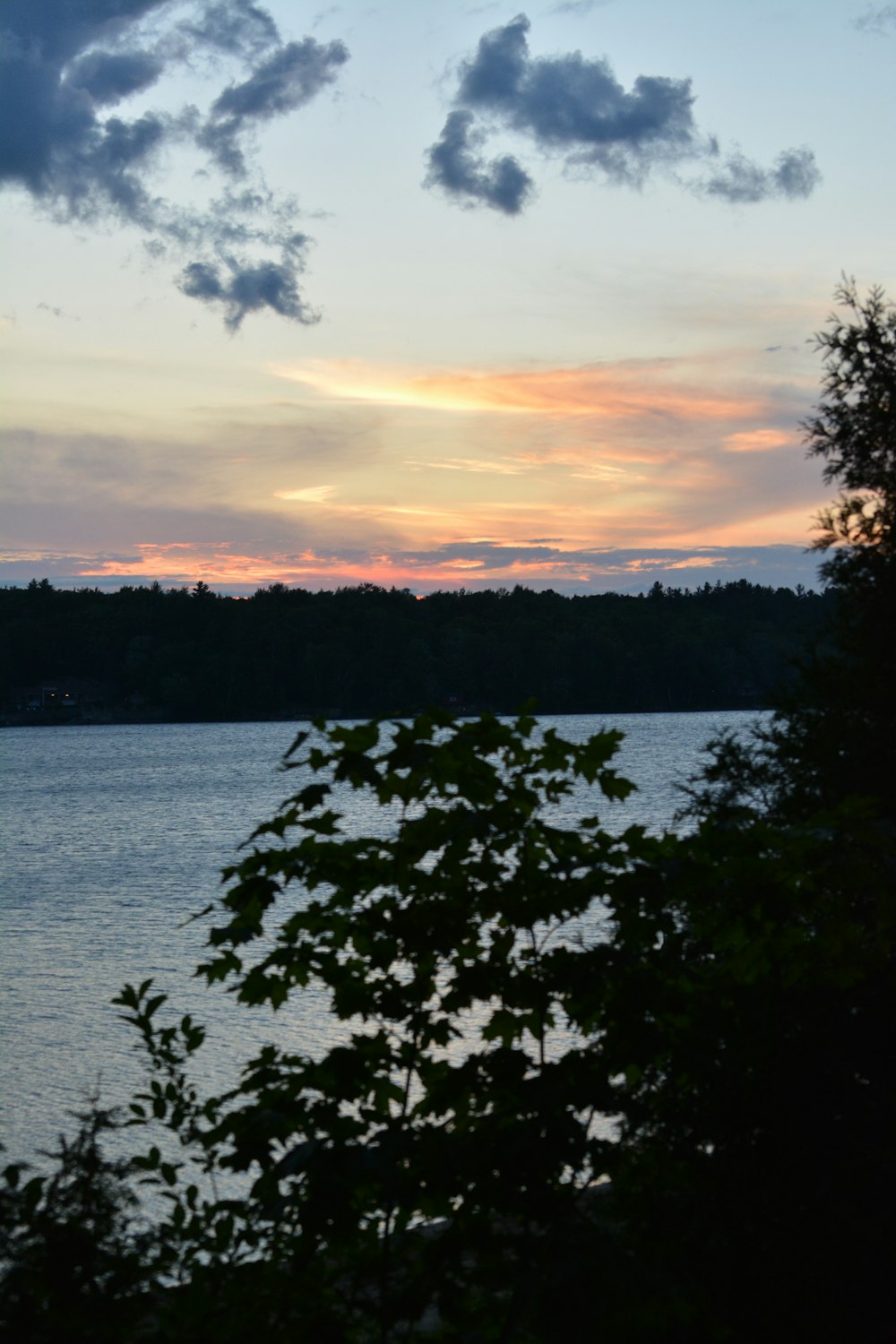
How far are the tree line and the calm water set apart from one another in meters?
38.3

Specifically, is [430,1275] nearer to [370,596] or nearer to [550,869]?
[550,869]

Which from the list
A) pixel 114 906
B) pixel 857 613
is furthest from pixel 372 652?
pixel 857 613

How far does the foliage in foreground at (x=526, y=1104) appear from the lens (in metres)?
3.78

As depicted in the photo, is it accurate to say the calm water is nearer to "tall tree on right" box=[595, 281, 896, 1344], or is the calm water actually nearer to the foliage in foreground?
the foliage in foreground

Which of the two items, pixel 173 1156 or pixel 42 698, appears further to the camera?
pixel 42 698

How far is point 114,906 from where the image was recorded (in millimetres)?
40156

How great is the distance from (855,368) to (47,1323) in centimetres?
679

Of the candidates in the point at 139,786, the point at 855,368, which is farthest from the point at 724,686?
the point at 855,368

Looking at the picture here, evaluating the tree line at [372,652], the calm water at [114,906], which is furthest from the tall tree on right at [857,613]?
the tree line at [372,652]

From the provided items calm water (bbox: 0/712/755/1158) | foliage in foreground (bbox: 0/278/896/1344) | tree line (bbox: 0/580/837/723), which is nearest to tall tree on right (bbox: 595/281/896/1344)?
foliage in foreground (bbox: 0/278/896/1344)

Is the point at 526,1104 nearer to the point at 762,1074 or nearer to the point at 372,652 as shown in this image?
the point at 762,1074

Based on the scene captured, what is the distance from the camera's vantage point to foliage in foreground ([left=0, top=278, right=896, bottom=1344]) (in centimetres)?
378

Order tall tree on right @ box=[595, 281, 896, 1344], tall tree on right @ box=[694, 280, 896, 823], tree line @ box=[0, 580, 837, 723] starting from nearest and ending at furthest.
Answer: tall tree on right @ box=[595, 281, 896, 1344] < tall tree on right @ box=[694, 280, 896, 823] < tree line @ box=[0, 580, 837, 723]

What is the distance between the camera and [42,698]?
19550 centimetres
